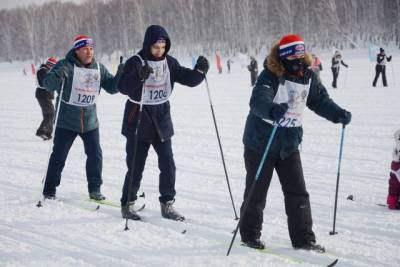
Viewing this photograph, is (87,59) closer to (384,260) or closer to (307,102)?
(307,102)

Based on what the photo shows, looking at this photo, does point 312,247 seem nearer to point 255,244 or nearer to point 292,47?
point 255,244

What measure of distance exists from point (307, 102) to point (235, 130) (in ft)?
18.2

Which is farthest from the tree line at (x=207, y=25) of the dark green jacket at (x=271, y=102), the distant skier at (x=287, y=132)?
the distant skier at (x=287, y=132)

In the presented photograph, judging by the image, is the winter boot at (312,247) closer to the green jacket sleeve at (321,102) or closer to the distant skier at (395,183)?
the green jacket sleeve at (321,102)

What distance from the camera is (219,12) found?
55688mm

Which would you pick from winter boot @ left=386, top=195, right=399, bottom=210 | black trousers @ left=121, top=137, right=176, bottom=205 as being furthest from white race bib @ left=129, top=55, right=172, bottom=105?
winter boot @ left=386, top=195, right=399, bottom=210

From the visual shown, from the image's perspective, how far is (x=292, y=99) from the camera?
10.4ft

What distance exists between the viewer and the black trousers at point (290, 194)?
10.6 ft

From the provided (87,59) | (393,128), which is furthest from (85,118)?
(393,128)

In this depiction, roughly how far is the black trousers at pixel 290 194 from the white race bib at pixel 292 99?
0.26m

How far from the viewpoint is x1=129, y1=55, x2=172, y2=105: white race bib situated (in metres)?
3.88

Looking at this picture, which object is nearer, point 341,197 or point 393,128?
point 341,197

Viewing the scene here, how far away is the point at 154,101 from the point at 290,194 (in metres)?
1.50

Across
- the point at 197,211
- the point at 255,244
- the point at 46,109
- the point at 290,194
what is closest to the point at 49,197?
the point at 197,211
